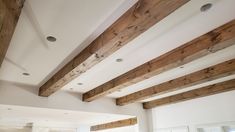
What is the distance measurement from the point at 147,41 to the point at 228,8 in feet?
3.64

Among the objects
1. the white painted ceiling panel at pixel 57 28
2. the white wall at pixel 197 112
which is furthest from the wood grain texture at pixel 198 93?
the white painted ceiling panel at pixel 57 28

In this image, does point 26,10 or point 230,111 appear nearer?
point 26,10

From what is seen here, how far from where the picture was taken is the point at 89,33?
2775 mm

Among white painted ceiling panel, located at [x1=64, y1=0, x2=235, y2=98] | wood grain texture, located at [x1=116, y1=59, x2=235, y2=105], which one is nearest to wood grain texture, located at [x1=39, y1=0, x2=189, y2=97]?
white painted ceiling panel, located at [x1=64, y1=0, x2=235, y2=98]

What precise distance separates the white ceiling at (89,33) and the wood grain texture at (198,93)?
1.09 m

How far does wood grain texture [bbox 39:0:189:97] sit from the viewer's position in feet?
6.67

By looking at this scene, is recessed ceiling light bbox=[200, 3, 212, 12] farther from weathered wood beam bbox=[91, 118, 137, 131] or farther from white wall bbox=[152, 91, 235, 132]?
weathered wood beam bbox=[91, 118, 137, 131]

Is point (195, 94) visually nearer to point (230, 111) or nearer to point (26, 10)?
point (230, 111)

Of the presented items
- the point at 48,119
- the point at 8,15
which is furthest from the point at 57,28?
the point at 48,119

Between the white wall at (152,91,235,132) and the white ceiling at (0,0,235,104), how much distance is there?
61.2 inches

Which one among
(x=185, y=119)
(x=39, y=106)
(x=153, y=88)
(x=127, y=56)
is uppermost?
(x=127, y=56)

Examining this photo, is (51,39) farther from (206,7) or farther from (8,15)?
(206,7)

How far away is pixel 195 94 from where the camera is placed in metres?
5.25

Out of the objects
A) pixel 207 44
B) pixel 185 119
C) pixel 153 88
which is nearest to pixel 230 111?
pixel 185 119
